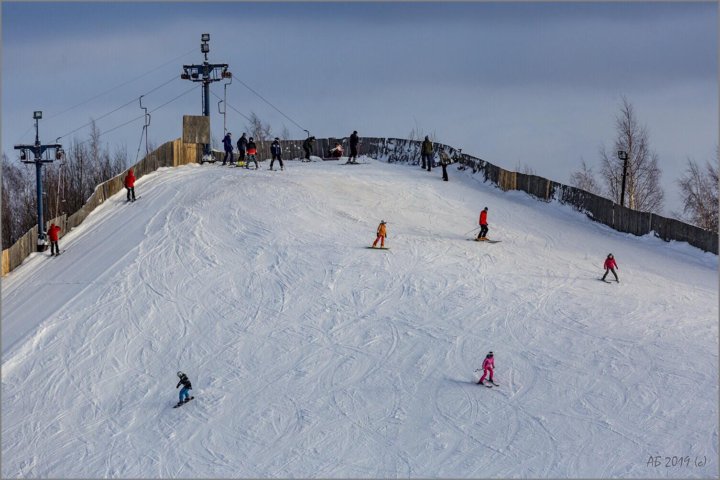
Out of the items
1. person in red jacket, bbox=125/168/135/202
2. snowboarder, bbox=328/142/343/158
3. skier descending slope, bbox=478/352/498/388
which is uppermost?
snowboarder, bbox=328/142/343/158

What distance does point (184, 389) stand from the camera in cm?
2158

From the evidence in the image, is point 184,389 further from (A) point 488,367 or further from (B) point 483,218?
(B) point 483,218

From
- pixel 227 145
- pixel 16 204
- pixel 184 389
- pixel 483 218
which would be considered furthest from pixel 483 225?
pixel 16 204

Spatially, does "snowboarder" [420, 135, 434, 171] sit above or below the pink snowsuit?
above

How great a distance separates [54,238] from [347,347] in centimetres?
1226

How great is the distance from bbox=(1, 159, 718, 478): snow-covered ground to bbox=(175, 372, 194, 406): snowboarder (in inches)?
11.4

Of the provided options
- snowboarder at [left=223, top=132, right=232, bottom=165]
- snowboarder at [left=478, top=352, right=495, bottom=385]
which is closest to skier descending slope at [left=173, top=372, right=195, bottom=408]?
snowboarder at [left=478, top=352, right=495, bottom=385]

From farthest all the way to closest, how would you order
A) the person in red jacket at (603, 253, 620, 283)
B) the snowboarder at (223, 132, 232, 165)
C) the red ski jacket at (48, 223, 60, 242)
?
the snowboarder at (223, 132, 232, 165) → the red ski jacket at (48, 223, 60, 242) → the person in red jacket at (603, 253, 620, 283)

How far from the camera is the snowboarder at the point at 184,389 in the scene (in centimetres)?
2142

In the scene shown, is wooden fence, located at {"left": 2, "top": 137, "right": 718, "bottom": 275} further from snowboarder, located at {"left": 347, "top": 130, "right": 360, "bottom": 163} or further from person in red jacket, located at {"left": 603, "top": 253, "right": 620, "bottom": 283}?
person in red jacket, located at {"left": 603, "top": 253, "right": 620, "bottom": 283}

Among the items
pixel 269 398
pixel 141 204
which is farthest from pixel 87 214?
pixel 269 398

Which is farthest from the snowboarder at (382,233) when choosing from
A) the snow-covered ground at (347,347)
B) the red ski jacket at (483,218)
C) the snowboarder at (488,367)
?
the snowboarder at (488,367)

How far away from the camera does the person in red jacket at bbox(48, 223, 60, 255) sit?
102 feet

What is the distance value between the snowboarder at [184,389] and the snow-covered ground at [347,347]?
0.29m
